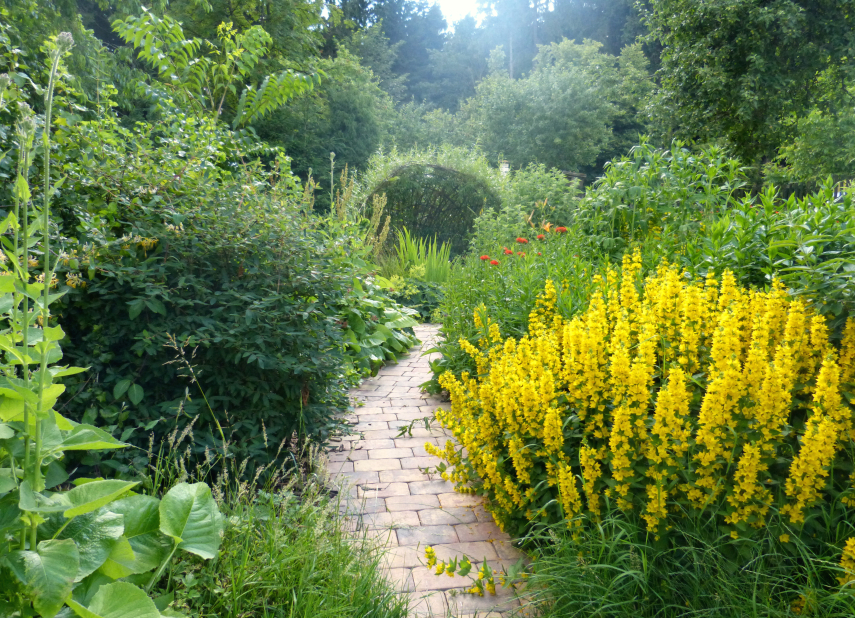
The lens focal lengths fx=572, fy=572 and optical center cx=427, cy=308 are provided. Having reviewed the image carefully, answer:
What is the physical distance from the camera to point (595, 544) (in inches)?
80.7

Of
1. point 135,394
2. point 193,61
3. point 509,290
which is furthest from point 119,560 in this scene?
point 193,61

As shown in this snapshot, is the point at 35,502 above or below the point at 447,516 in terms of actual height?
above

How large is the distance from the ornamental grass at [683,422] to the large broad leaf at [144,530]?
4.40ft

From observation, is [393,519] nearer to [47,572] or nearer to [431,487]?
[431,487]

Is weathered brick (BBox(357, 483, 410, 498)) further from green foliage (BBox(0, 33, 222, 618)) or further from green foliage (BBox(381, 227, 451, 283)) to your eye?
→ green foliage (BBox(381, 227, 451, 283))

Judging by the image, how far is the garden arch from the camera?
1145cm

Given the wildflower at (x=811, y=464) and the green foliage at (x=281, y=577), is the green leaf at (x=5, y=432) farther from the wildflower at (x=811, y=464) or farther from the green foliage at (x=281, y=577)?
the wildflower at (x=811, y=464)

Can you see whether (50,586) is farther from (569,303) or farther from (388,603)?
(569,303)

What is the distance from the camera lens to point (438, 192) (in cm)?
1168

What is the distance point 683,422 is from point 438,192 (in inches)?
399

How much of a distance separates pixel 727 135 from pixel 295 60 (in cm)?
1024

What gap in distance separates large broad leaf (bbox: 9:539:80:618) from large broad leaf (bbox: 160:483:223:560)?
0.36m

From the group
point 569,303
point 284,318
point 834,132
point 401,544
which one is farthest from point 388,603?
point 834,132

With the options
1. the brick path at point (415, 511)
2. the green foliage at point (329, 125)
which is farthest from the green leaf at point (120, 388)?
the green foliage at point (329, 125)
